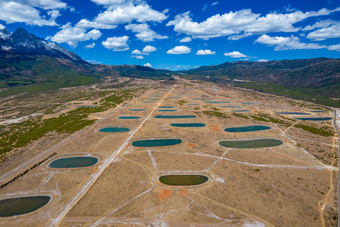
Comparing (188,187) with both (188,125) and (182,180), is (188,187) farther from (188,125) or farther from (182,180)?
(188,125)

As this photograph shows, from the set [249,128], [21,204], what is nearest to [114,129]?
[21,204]

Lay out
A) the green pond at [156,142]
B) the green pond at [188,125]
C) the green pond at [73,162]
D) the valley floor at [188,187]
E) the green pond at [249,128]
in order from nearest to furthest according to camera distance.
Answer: the valley floor at [188,187]
the green pond at [73,162]
the green pond at [156,142]
the green pond at [249,128]
the green pond at [188,125]

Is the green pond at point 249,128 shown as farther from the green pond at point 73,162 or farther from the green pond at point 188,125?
the green pond at point 73,162

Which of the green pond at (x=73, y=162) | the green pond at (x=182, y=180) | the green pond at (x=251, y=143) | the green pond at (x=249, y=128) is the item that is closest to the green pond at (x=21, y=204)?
the green pond at (x=73, y=162)

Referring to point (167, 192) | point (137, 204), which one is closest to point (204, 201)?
point (167, 192)

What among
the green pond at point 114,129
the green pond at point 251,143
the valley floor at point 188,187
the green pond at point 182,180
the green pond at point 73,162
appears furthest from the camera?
the green pond at point 114,129

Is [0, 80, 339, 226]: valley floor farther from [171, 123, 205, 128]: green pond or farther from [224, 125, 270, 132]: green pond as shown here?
[171, 123, 205, 128]: green pond
